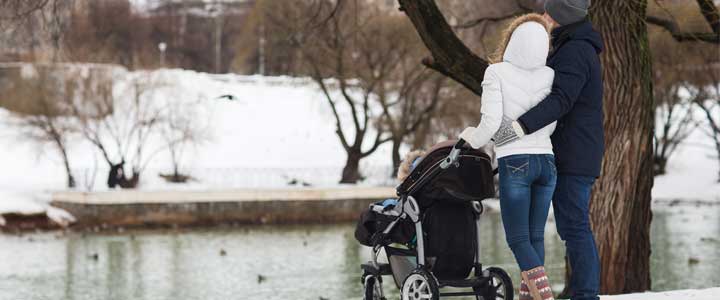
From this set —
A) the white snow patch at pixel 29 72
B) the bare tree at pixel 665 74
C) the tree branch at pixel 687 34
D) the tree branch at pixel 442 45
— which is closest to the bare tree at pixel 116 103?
the white snow patch at pixel 29 72

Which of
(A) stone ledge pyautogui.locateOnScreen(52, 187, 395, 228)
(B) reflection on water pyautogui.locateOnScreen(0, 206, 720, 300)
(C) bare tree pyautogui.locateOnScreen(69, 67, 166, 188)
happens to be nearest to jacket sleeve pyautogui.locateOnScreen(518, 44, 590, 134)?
(B) reflection on water pyautogui.locateOnScreen(0, 206, 720, 300)

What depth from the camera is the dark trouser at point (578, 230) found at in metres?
6.02

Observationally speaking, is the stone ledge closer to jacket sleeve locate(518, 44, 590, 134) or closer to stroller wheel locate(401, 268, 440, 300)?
stroller wheel locate(401, 268, 440, 300)

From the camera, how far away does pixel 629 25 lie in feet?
32.0

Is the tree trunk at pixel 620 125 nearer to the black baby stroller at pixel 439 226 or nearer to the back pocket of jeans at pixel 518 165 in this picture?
the black baby stroller at pixel 439 226

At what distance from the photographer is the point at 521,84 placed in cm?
Answer: 594

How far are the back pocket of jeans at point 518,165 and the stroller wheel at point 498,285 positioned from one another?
89 cm

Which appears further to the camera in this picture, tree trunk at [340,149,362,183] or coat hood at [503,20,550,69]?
tree trunk at [340,149,362,183]

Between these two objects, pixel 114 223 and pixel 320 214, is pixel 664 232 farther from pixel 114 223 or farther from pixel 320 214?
pixel 114 223

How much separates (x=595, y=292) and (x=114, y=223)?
26.8 meters

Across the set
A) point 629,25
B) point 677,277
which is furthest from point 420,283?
point 677,277

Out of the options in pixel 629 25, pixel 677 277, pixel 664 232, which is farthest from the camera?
pixel 664 232

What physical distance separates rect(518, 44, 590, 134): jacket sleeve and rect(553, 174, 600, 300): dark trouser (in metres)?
0.39

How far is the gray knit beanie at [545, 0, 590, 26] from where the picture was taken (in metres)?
5.98
